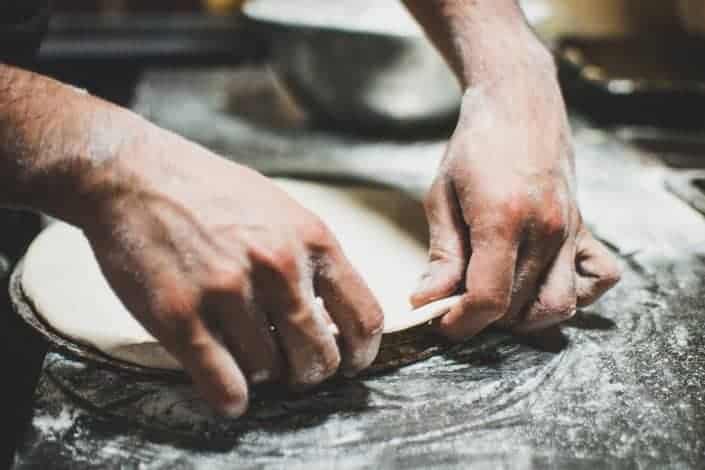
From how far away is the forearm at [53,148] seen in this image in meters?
0.79

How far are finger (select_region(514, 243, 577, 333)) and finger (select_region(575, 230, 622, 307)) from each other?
5 cm

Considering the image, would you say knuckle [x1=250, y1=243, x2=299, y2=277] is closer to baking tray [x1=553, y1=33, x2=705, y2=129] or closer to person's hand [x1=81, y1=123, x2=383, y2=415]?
person's hand [x1=81, y1=123, x2=383, y2=415]

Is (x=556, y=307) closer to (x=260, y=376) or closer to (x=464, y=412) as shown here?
(x=464, y=412)

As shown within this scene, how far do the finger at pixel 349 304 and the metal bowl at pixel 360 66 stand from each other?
1022mm

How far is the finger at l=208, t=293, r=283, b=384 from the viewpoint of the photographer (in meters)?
0.76

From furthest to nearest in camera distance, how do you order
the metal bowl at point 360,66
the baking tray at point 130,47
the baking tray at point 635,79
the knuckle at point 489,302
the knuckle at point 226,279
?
the baking tray at point 130,47 → the baking tray at point 635,79 → the metal bowl at point 360,66 → the knuckle at point 489,302 → the knuckle at point 226,279

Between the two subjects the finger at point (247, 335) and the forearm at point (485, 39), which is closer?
the finger at point (247, 335)

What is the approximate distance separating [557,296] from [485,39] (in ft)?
1.49

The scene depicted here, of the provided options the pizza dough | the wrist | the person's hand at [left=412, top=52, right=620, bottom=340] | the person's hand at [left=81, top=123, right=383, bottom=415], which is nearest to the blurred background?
the pizza dough

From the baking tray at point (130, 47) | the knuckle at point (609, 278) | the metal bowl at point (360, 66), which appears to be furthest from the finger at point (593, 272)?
the baking tray at point (130, 47)

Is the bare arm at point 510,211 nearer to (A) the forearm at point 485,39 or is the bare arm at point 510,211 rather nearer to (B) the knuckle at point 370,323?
(A) the forearm at point 485,39

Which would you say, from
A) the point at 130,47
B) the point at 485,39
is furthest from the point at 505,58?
the point at 130,47

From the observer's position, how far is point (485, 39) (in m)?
1.19

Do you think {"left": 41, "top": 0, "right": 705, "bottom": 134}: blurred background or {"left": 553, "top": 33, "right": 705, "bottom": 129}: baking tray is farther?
{"left": 553, "top": 33, "right": 705, "bottom": 129}: baking tray
